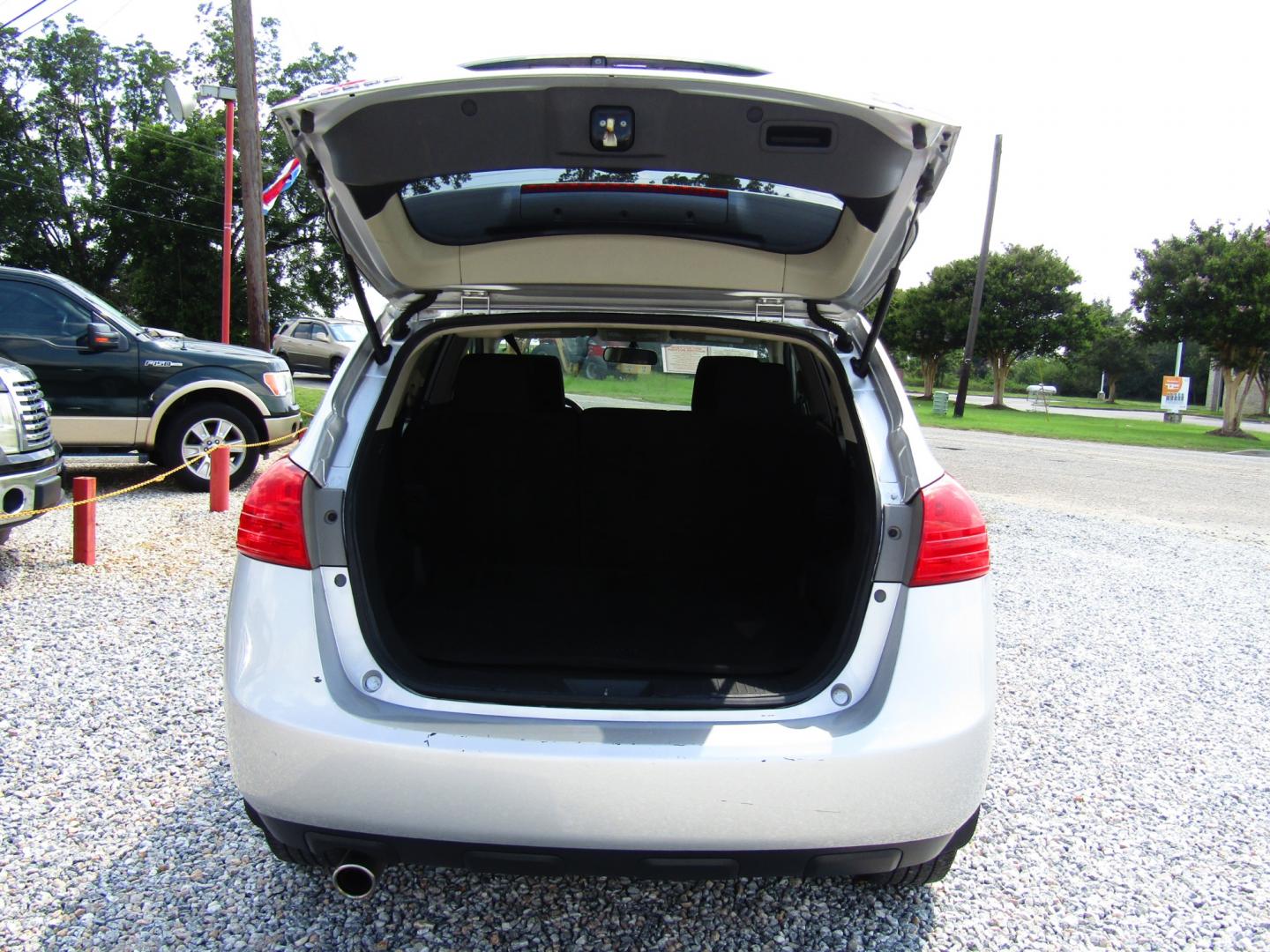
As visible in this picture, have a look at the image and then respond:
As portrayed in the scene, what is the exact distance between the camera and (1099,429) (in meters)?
25.3

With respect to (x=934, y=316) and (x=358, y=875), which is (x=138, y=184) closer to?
(x=934, y=316)

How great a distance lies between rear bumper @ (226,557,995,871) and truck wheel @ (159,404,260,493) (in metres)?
6.36

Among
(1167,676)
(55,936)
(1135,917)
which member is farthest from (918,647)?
(1167,676)

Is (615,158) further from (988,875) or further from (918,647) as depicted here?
(988,875)

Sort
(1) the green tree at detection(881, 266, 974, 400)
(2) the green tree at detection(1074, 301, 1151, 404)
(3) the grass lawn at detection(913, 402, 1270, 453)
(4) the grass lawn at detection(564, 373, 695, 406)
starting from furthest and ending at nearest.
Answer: (2) the green tree at detection(1074, 301, 1151, 404) < (1) the green tree at detection(881, 266, 974, 400) < (3) the grass lawn at detection(913, 402, 1270, 453) < (4) the grass lawn at detection(564, 373, 695, 406)

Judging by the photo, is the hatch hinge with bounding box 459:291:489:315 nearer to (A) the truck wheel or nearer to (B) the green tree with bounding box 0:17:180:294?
(A) the truck wheel

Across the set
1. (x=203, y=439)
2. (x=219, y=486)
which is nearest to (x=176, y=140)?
(x=203, y=439)

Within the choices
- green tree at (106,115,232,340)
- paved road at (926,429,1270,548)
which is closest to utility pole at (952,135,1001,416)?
paved road at (926,429,1270,548)

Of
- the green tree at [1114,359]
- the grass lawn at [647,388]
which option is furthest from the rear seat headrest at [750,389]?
the green tree at [1114,359]

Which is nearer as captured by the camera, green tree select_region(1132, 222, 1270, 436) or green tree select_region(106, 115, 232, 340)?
green tree select_region(1132, 222, 1270, 436)

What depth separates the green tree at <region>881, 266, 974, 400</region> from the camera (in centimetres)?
3662

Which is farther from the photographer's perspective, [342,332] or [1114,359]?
[1114,359]

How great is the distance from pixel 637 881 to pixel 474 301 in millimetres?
1706

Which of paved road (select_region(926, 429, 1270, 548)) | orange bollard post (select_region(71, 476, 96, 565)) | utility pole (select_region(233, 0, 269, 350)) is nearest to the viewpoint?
orange bollard post (select_region(71, 476, 96, 565))
